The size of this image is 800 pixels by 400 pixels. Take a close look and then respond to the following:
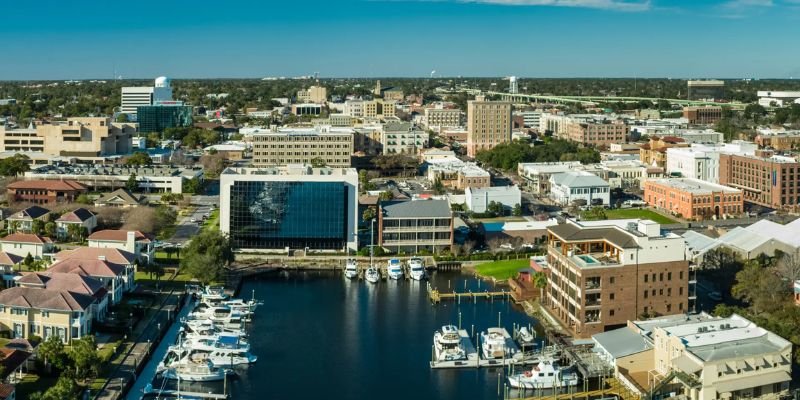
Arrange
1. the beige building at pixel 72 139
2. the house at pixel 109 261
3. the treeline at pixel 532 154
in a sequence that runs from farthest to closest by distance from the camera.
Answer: the treeline at pixel 532 154, the beige building at pixel 72 139, the house at pixel 109 261

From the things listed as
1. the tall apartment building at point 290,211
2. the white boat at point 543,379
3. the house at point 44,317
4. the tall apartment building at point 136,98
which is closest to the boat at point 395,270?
the tall apartment building at point 290,211

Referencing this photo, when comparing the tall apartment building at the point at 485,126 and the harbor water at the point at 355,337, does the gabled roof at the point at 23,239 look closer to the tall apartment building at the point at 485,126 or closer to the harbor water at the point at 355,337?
the harbor water at the point at 355,337

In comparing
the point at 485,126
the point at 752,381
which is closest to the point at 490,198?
the point at 752,381

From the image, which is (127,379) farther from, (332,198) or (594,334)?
(332,198)

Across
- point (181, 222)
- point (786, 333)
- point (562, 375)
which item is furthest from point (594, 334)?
point (181, 222)

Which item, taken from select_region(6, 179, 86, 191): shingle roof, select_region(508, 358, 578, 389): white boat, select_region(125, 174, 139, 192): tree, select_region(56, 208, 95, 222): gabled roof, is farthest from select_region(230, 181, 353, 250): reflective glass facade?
select_region(508, 358, 578, 389): white boat

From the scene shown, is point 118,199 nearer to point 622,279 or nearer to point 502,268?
point 502,268

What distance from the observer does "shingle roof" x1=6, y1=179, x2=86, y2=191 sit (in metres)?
36.0

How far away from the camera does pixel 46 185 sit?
36.3m

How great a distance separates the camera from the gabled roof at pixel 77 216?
1168 inches

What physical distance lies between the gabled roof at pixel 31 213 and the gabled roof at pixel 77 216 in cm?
106

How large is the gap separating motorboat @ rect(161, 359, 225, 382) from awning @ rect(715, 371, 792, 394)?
30.9 feet

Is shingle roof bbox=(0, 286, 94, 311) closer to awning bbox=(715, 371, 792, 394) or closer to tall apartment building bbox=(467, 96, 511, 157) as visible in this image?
awning bbox=(715, 371, 792, 394)

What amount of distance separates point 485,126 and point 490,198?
72.3 feet
